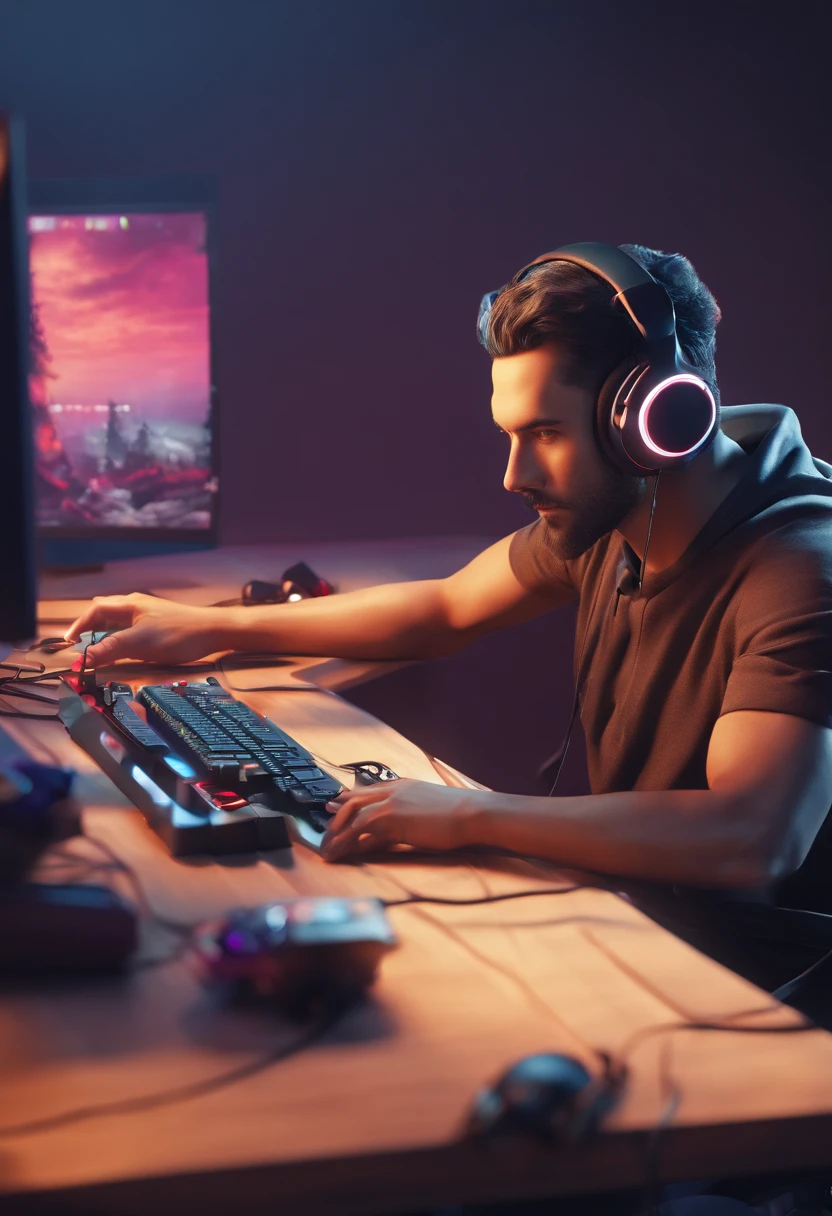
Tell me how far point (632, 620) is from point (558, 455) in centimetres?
21

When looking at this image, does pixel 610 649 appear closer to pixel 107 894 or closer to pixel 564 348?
pixel 564 348

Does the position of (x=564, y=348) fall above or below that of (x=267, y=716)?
above

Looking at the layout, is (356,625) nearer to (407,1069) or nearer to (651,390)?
(651,390)

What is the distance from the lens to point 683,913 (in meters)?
1.12

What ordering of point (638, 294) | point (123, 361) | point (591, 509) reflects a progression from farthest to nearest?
1. point (123, 361)
2. point (591, 509)
3. point (638, 294)

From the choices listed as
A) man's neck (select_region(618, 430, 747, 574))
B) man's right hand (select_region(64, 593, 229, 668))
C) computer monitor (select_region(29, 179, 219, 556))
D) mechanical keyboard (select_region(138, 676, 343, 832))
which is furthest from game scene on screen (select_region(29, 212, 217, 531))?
man's neck (select_region(618, 430, 747, 574))

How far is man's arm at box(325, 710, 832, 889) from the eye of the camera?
0.86 m

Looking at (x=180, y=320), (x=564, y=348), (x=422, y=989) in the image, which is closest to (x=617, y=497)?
(x=564, y=348)

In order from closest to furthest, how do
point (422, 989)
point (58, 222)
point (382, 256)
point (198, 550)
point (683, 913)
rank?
point (422, 989)
point (683, 913)
point (58, 222)
point (198, 550)
point (382, 256)

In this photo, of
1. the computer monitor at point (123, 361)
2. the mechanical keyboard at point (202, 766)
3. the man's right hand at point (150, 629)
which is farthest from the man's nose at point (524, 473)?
the computer monitor at point (123, 361)

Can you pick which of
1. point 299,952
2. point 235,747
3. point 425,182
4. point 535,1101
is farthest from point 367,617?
point 425,182

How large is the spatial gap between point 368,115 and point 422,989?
77.4 inches

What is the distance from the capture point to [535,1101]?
547 mm

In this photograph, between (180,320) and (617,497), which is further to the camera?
(180,320)
